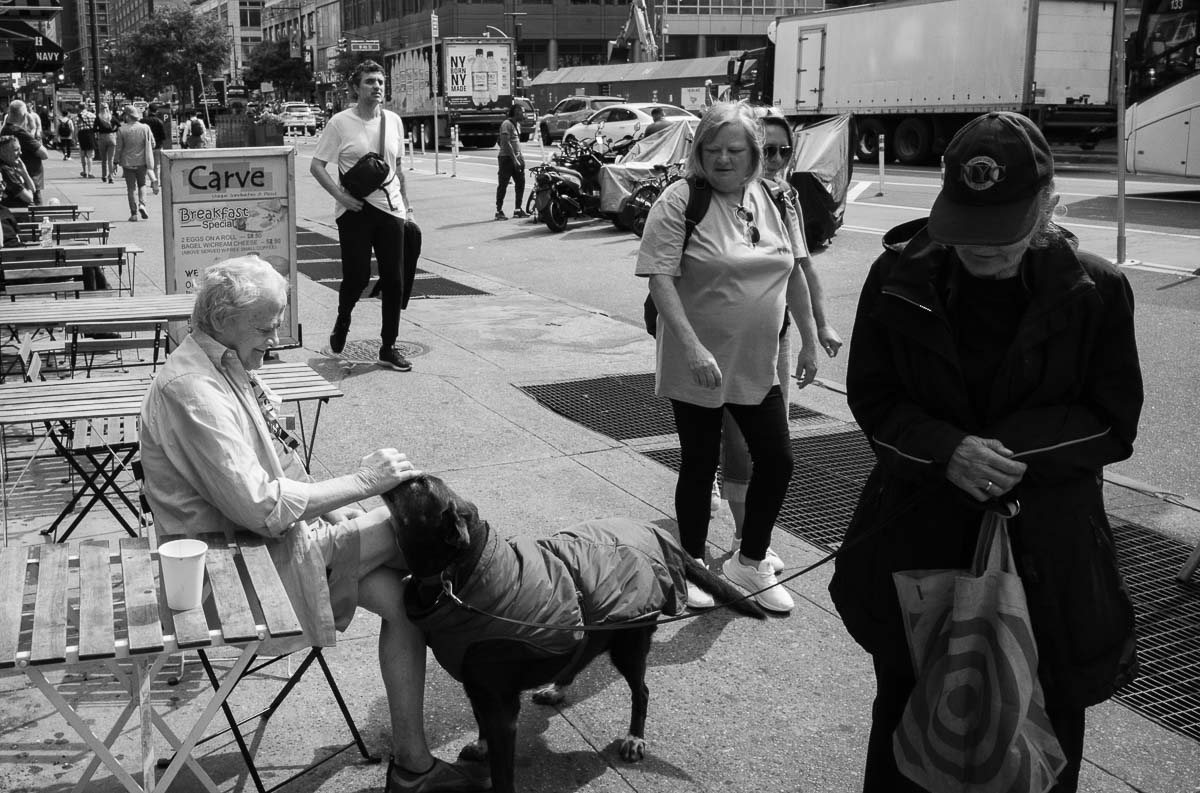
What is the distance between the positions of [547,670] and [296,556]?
0.71m

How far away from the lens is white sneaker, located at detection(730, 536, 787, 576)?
15.0 feet

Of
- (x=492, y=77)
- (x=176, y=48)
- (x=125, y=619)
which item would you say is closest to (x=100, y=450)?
(x=125, y=619)

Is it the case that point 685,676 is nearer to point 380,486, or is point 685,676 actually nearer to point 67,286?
point 380,486

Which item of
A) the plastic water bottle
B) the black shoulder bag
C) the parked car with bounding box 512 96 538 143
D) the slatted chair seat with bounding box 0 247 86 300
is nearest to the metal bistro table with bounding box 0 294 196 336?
the black shoulder bag

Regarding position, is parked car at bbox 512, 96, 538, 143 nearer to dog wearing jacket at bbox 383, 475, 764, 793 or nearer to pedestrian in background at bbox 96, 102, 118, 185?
pedestrian in background at bbox 96, 102, 118, 185

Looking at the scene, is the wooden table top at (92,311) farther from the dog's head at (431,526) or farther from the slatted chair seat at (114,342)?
the dog's head at (431,526)

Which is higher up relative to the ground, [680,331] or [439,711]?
[680,331]

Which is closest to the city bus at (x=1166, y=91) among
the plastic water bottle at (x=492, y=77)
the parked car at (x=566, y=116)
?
the parked car at (x=566, y=116)

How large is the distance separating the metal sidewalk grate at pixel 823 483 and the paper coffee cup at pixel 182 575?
114 inches

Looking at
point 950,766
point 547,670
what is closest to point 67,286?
point 547,670

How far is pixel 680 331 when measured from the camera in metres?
4.09

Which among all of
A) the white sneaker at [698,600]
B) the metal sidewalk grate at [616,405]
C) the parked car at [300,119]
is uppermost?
the parked car at [300,119]

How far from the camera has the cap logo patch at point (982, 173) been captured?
240 centimetres

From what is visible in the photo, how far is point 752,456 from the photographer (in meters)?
4.41
